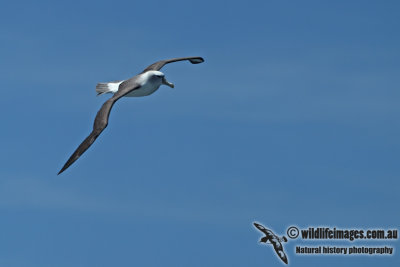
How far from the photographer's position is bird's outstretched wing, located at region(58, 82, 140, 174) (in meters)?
45.0

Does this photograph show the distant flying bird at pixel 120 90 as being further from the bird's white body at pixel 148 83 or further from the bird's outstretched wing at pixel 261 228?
the bird's outstretched wing at pixel 261 228

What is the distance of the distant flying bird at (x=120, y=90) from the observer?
46.0 metres

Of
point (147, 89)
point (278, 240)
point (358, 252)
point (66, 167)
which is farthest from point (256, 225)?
point (66, 167)

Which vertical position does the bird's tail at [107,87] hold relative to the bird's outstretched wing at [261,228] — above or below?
above

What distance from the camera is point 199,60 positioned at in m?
57.5

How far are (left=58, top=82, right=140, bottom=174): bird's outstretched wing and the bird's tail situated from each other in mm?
1580

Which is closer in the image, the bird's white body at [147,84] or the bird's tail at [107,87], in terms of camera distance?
the bird's white body at [147,84]

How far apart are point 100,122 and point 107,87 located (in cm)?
588

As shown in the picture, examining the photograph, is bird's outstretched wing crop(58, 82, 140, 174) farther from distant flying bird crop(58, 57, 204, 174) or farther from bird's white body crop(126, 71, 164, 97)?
bird's white body crop(126, 71, 164, 97)

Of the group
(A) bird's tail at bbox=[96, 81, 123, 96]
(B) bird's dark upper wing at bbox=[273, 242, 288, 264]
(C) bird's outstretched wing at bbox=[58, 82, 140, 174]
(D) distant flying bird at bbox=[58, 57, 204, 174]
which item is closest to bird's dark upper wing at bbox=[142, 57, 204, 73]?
(D) distant flying bird at bbox=[58, 57, 204, 174]

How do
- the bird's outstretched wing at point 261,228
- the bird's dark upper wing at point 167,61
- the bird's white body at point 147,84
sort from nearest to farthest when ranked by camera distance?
1. the bird's white body at point 147,84
2. the bird's outstretched wing at point 261,228
3. the bird's dark upper wing at point 167,61

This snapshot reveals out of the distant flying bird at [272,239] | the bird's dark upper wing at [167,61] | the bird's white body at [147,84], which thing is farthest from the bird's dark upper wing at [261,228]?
the bird's dark upper wing at [167,61]

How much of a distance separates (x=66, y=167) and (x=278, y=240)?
47.4 ft

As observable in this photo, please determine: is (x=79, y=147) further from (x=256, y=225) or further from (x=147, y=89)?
(x=256, y=225)
